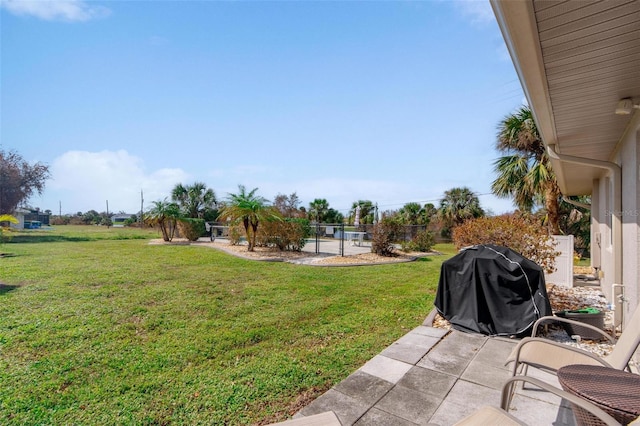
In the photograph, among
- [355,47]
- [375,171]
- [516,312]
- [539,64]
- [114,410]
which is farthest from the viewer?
[375,171]

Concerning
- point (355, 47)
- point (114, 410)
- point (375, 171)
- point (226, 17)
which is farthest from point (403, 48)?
point (375, 171)

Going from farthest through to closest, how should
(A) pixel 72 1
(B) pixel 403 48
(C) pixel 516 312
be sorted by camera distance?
(B) pixel 403 48 < (A) pixel 72 1 < (C) pixel 516 312

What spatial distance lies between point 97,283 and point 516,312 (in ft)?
25.6

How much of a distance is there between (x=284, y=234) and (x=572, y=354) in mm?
11267

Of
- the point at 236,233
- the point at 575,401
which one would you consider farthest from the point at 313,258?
the point at 575,401

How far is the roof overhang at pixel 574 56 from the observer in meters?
1.66

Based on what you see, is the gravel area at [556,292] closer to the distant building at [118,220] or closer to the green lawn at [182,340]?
the green lawn at [182,340]

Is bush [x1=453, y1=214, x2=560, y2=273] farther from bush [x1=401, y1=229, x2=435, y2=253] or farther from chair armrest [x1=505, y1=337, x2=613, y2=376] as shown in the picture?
bush [x1=401, y1=229, x2=435, y2=253]

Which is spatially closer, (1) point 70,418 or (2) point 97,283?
(1) point 70,418

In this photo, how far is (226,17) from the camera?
6773 millimetres

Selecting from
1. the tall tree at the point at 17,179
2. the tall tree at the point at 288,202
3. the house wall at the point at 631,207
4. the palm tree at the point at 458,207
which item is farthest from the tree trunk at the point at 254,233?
the tall tree at the point at 288,202

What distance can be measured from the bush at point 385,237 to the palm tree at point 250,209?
407cm

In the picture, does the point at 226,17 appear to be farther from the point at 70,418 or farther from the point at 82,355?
the point at 70,418

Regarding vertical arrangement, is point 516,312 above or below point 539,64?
below
